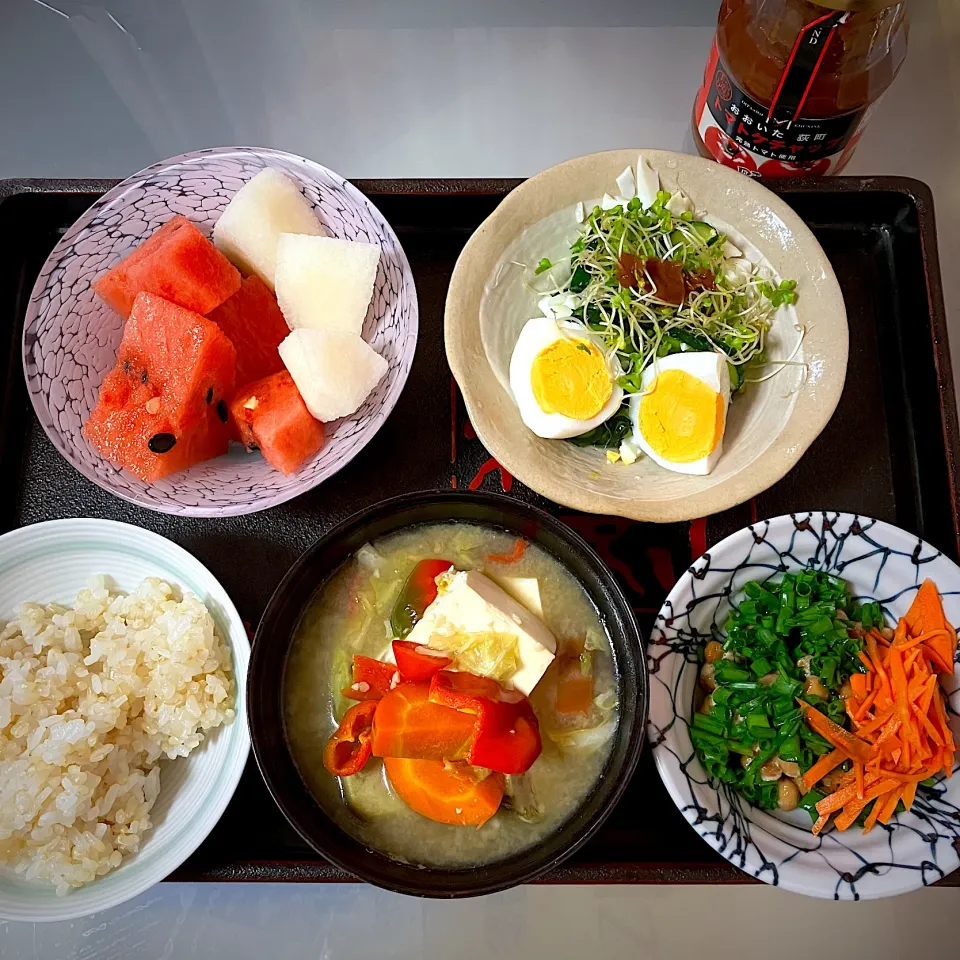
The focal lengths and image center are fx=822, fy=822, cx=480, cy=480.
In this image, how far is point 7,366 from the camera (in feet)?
6.32

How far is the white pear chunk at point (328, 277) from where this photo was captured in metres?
1.72

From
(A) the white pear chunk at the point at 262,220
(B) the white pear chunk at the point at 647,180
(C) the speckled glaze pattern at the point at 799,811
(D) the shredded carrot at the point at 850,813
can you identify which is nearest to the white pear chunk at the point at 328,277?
(A) the white pear chunk at the point at 262,220

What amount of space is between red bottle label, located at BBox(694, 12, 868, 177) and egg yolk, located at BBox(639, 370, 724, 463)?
60cm

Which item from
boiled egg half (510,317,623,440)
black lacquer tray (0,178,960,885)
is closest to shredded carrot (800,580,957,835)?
black lacquer tray (0,178,960,885)

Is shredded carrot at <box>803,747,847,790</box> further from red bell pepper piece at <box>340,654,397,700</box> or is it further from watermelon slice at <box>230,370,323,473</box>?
watermelon slice at <box>230,370,323,473</box>

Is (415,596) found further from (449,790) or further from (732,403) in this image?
(732,403)

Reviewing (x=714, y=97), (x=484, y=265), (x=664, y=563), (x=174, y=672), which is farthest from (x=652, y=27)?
(x=174, y=672)

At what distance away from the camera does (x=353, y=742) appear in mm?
1557

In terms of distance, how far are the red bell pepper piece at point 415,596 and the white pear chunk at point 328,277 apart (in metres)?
0.52

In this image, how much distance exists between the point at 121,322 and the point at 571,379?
1.01 meters

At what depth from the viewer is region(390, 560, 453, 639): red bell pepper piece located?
5.43 ft

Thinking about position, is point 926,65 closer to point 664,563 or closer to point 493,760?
point 664,563

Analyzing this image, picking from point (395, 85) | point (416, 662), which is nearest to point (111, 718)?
point (416, 662)

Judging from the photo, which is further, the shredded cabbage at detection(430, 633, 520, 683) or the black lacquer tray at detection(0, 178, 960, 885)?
the black lacquer tray at detection(0, 178, 960, 885)
